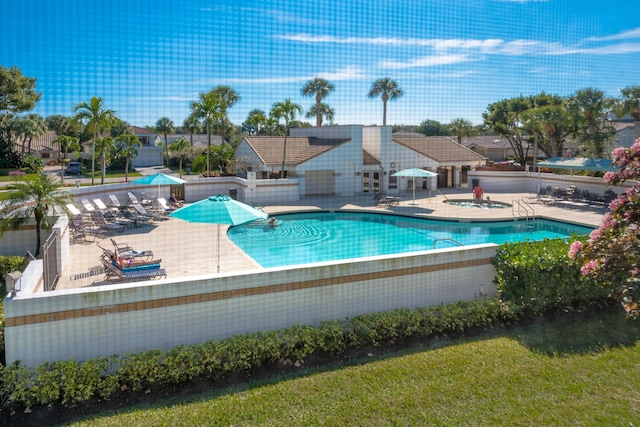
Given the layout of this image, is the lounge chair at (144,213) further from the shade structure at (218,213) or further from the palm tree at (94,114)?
the shade structure at (218,213)

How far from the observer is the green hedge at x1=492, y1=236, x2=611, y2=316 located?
3.27 metres

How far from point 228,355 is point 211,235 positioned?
4167 mm

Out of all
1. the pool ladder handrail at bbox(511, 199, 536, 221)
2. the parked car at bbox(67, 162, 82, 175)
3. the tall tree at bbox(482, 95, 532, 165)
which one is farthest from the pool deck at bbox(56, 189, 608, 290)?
the parked car at bbox(67, 162, 82, 175)

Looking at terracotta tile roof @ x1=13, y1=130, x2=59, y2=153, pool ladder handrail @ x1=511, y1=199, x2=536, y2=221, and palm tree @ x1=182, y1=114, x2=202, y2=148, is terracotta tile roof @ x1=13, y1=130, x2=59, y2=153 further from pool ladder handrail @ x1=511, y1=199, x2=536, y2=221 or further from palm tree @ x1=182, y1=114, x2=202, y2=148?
pool ladder handrail @ x1=511, y1=199, x2=536, y2=221

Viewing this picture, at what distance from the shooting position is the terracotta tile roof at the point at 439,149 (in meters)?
12.4

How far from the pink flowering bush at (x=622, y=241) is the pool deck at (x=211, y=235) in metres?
1.96

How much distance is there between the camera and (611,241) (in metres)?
2.26

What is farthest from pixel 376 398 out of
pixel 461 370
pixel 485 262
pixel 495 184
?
pixel 495 184

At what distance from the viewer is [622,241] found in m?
2.24

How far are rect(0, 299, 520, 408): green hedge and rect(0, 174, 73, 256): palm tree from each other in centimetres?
252

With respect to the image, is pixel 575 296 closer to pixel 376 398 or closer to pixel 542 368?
pixel 542 368

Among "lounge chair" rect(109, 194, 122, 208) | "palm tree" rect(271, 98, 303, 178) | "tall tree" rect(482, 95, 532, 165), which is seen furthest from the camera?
"tall tree" rect(482, 95, 532, 165)

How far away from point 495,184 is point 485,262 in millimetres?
9607

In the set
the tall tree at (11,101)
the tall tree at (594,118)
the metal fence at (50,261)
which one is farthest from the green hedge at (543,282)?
the tall tree at (11,101)
